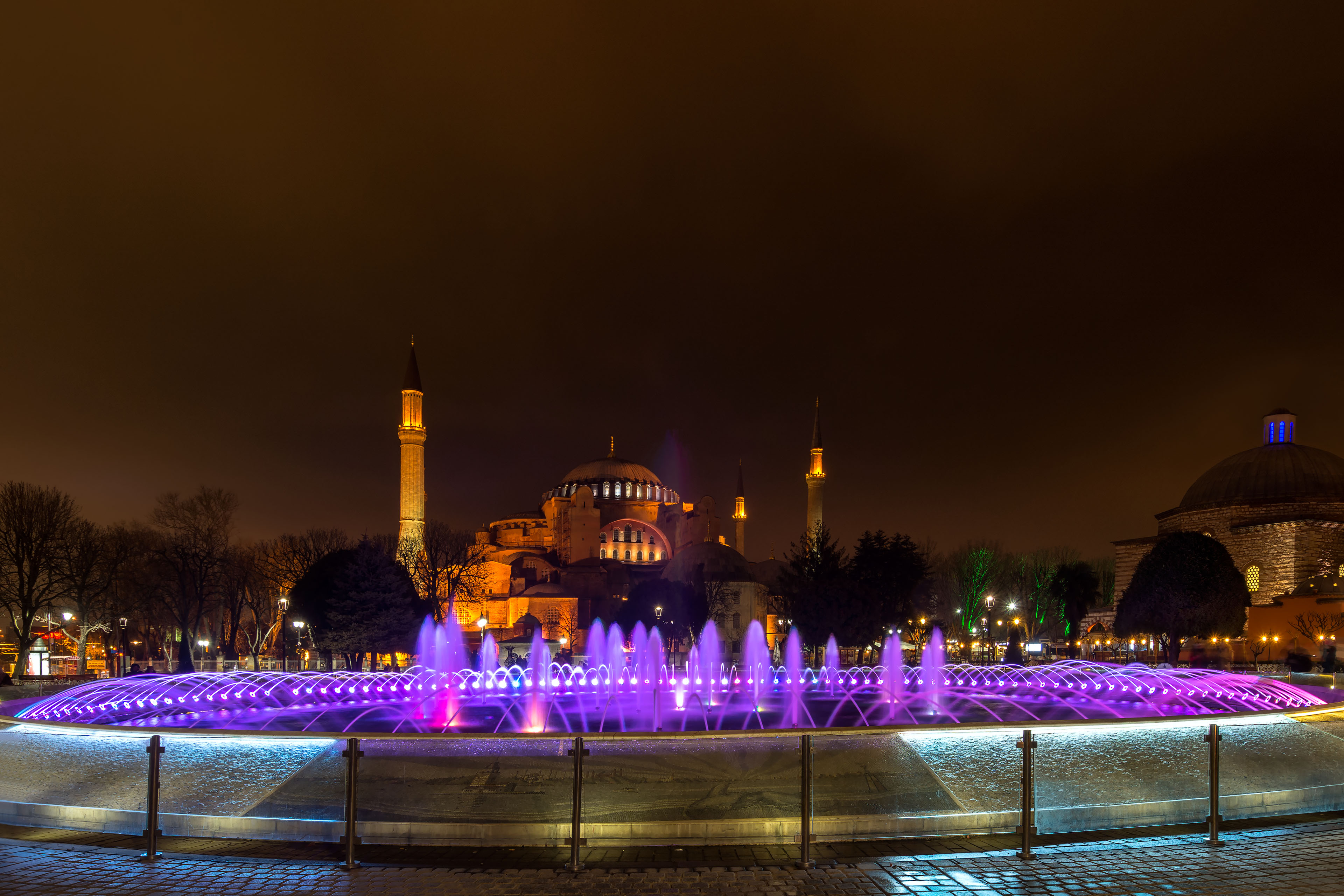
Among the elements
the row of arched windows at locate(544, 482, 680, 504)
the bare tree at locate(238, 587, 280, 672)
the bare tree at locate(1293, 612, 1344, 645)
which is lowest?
the bare tree at locate(238, 587, 280, 672)

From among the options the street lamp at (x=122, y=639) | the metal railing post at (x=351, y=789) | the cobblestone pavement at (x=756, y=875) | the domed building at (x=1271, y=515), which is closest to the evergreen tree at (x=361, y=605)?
the street lamp at (x=122, y=639)

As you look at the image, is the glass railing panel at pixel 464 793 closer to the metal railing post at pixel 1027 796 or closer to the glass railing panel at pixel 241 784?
the glass railing panel at pixel 241 784

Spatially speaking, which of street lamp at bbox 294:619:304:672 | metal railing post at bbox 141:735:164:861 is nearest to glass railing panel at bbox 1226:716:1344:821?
metal railing post at bbox 141:735:164:861

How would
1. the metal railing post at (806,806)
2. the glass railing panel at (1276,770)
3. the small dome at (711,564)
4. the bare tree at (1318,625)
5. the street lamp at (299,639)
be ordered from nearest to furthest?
1. the metal railing post at (806,806)
2. the glass railing panel at (1276,770)
3. the bare tree at (1318,625)
4. the street lamp at (299,639)
5. the small dome at (711,564)

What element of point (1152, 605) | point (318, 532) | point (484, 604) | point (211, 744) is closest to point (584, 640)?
point (484, 604)

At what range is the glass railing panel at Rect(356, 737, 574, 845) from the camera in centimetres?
583

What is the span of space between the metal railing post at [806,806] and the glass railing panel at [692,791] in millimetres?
45

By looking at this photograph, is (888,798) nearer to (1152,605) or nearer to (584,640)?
(1152,605)

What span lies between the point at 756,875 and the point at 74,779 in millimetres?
5204

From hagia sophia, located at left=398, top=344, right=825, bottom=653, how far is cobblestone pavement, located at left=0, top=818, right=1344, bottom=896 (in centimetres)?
4418

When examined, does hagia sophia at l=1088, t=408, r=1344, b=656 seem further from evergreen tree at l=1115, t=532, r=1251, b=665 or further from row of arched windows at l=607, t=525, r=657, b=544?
row of arched windows at l=607, t=525, r=657, b=544

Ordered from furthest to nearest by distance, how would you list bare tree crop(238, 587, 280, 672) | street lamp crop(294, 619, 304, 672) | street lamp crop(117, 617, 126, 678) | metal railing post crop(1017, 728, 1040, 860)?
bare tree crop(238, 587, 280, 672) → street lamp crop(294, 619, 304, 672) → street lamp crop(117, 617, 126, 678) → metal railing post crop(1017, 728, 1040, 860)

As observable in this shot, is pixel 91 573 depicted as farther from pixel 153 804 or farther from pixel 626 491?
pixel 626 491

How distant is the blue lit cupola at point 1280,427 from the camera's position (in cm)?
5691
